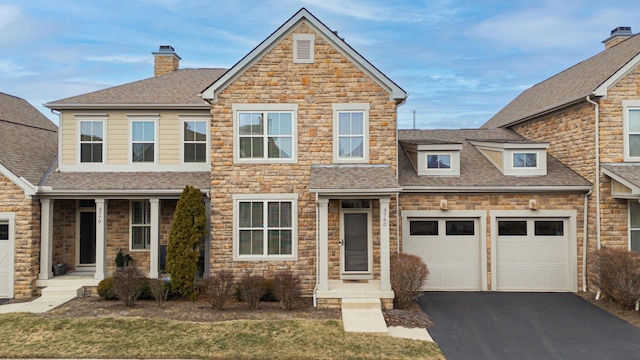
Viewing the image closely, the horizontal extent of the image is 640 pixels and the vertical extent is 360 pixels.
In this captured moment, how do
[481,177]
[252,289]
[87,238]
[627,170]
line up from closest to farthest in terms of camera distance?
1. [252,289]
2. [627,170]
3. [481,177]
4. [87,238]

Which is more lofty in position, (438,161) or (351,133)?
(351,133)

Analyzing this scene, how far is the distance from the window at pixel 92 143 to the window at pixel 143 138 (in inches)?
40.5

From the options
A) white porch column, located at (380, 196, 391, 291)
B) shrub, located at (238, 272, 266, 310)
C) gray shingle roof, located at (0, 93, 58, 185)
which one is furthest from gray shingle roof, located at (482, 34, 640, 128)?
gray shingle roof, located at (0, 93, 58, 185)

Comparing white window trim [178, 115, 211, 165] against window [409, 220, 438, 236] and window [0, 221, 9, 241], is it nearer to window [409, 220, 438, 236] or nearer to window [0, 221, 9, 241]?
window [0, 221, 9, 241]

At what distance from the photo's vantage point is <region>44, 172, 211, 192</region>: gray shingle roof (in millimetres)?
12891

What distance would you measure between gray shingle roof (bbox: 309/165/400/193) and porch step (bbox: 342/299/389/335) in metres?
2.86

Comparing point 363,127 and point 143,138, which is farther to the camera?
point 143,138

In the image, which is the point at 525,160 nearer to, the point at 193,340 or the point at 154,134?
the point at 193,340

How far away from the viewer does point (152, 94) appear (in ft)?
46.8

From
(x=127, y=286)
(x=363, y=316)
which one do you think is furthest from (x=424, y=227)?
(x=127, y=286)

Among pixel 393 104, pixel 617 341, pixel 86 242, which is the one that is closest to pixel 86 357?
pixel 86 242

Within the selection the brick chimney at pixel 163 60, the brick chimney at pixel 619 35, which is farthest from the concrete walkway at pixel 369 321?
the brick chimney at pixel 619 35

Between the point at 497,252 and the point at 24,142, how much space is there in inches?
646

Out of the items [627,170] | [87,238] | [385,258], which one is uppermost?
[627,170]
